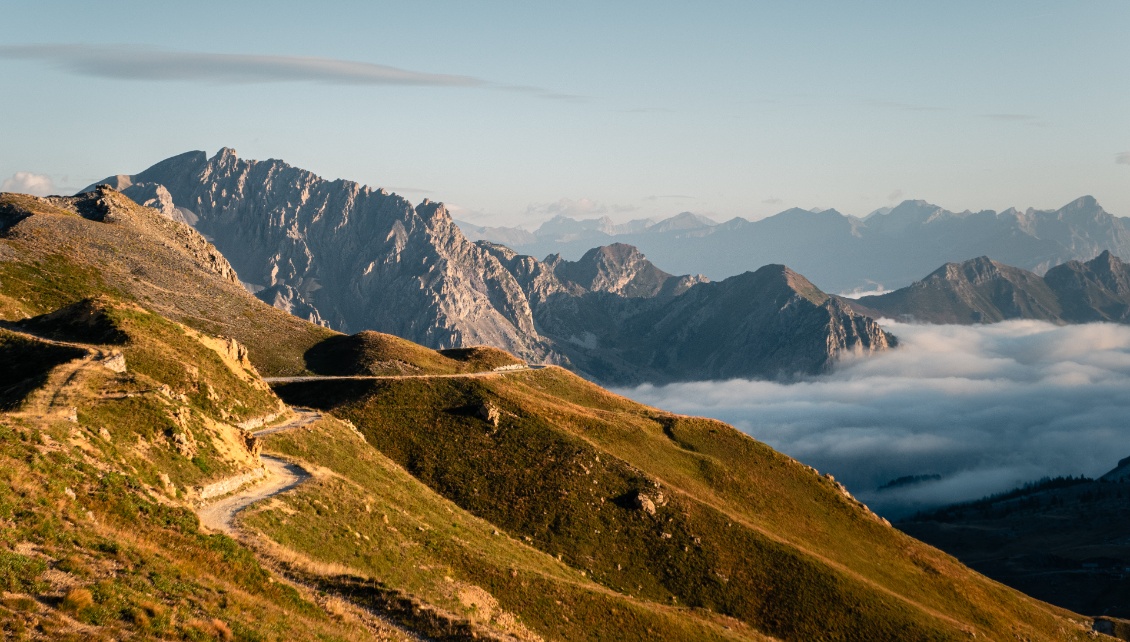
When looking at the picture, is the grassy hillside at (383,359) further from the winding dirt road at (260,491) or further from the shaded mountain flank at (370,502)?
the winding dirt road at (260,491)

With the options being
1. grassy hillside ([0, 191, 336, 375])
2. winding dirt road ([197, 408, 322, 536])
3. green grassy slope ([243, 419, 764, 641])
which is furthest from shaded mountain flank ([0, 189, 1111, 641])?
winding dirt road ([197, 408, 322, 536])

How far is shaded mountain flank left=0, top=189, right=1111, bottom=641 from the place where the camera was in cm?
3628

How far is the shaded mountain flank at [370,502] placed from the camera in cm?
3628

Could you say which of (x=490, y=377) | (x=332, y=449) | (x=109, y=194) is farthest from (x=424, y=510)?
(x=109, y=194)

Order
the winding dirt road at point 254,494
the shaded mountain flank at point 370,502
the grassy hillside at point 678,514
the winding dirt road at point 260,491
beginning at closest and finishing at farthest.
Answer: the shaded mountain flank at point 370,502 < the winding dirt road at point 254,494 < the winding dirt road at point 260,491 < the grassy hillside at point 678,514

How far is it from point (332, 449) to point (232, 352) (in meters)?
23.0

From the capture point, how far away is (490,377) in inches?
5197

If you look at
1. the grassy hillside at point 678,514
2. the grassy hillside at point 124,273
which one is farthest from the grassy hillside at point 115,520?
the grassy hillside at point 124,273

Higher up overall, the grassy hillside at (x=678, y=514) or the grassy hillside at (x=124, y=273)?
the grassy hillside at (x=124, y=273)

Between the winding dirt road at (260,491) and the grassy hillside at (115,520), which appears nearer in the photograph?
the grassy hillside at (115,520)

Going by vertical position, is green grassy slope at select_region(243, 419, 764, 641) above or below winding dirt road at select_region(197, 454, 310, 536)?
below

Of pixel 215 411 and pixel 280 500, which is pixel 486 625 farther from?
pixel 215 411

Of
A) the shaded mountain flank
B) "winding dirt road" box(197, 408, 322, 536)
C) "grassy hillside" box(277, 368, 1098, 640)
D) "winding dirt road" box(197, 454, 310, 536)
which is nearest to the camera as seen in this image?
the shaded mountain flank

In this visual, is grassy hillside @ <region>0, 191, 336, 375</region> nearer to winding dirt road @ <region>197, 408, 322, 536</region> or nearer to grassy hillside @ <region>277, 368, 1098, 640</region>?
grassy hillside @ <region>277, 368, 1098, 640</region>
